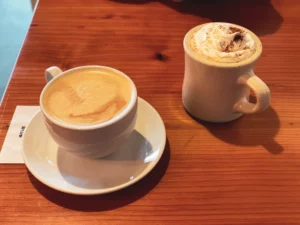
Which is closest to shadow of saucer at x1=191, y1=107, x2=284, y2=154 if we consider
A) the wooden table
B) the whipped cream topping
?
the wooden table

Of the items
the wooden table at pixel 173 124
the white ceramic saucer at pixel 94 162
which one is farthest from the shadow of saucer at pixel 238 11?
the white ceramic saucer at pixel 94 162

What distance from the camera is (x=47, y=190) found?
0.49 m

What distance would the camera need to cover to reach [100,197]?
0.48m

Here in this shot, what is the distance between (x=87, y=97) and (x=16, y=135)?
147 mm

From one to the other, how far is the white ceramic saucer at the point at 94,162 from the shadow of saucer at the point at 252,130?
0.32 ft

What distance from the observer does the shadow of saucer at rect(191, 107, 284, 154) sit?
0.56 meters

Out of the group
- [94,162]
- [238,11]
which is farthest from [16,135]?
[238,11]

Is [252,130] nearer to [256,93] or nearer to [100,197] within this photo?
[256,93]

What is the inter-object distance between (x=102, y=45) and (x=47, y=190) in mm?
368

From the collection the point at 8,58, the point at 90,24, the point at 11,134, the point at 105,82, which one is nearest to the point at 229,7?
the point at 90,24

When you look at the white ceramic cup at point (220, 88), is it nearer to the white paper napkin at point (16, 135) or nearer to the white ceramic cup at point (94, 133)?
the white ceramic cup at point (94, 133)

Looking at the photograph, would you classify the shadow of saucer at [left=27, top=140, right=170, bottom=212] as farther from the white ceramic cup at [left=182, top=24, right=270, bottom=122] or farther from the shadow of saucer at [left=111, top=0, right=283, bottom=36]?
the shadow of saucer at [left=111, top=0, right=283, bottom=36]

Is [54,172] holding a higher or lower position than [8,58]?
higher

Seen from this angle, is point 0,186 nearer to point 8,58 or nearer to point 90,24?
point 90,24
